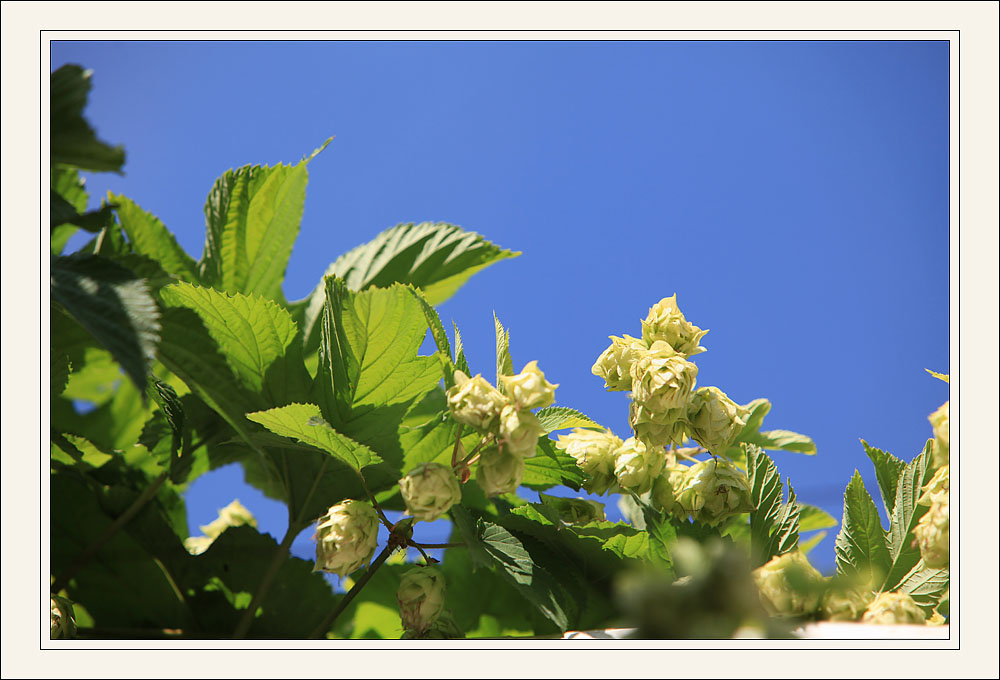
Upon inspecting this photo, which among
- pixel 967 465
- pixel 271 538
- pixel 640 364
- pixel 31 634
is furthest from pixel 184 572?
pixel 967 465

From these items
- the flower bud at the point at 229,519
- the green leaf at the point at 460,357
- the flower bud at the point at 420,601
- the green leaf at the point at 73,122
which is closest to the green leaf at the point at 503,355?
the green leaf at the point at 460,357

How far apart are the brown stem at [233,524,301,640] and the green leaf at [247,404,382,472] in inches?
5.2

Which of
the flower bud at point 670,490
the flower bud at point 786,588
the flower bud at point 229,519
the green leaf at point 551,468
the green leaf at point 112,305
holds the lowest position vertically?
the flower bud at point 229,519

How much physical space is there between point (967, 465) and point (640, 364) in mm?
176

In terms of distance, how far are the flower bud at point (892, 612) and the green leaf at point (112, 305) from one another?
35cm

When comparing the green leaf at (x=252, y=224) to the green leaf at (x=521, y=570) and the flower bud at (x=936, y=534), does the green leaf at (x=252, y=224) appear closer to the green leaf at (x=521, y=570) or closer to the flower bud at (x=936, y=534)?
the green leaf at (x=521, y=570)

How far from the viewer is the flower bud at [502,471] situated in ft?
1.27

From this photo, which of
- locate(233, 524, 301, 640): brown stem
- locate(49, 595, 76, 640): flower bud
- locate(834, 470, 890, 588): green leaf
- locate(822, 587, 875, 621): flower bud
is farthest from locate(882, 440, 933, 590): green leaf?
locate(49, 595, 76, 640): flower bud

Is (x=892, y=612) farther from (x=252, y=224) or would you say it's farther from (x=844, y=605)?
(x=252, y=224)

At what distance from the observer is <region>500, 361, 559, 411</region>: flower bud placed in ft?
1.24

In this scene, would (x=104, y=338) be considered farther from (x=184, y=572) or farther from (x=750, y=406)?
(x=750, y=406)

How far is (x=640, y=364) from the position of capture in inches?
18.0

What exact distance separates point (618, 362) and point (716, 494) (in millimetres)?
105

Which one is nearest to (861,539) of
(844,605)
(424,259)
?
(844,605)
